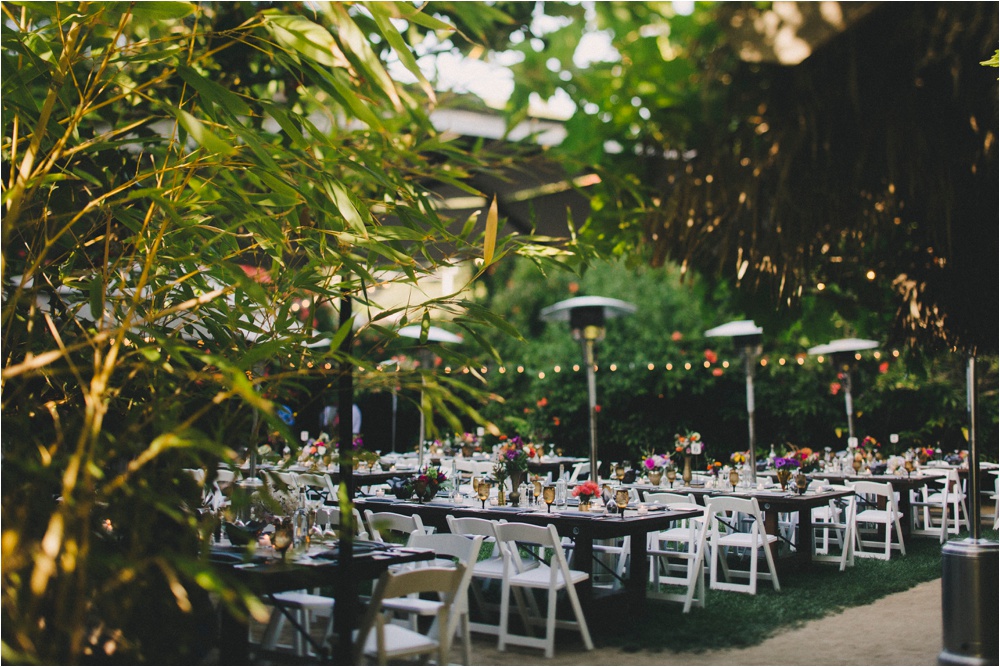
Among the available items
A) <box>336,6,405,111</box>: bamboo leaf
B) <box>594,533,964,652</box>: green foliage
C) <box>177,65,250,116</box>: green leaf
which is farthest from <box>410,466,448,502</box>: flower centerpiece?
<box>336,6,405,111</box>: bamboo leaf

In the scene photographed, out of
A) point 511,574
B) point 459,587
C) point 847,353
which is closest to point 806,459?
point 847,353

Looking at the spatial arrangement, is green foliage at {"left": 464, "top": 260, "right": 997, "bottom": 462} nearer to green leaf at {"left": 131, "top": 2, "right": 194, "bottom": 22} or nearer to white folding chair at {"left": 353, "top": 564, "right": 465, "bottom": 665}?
white folding chair at {"left": 353, "top": 564, "right": 465, "bottom": 665}

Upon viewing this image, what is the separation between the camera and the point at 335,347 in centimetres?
166

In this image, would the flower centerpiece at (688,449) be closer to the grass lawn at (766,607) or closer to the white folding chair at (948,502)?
the grass lawn at (766,607)

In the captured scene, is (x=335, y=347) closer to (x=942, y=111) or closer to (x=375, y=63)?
(x=375, y=63)

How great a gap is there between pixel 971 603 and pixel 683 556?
2.92 meters

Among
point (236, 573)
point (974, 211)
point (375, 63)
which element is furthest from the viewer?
point (236, 573)

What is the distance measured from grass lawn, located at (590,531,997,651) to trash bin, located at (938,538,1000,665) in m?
1.42

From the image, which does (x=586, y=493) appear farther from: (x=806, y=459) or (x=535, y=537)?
(x=806, y=459)

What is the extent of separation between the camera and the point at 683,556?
21.0 feet

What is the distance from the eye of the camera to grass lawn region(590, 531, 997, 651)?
197 inches

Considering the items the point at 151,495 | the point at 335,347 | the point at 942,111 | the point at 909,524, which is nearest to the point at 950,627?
the point at 942,111

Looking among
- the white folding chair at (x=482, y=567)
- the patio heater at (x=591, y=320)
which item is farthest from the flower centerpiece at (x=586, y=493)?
the patio heater at (x=591, y=320)

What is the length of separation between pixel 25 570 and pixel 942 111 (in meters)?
1.79
